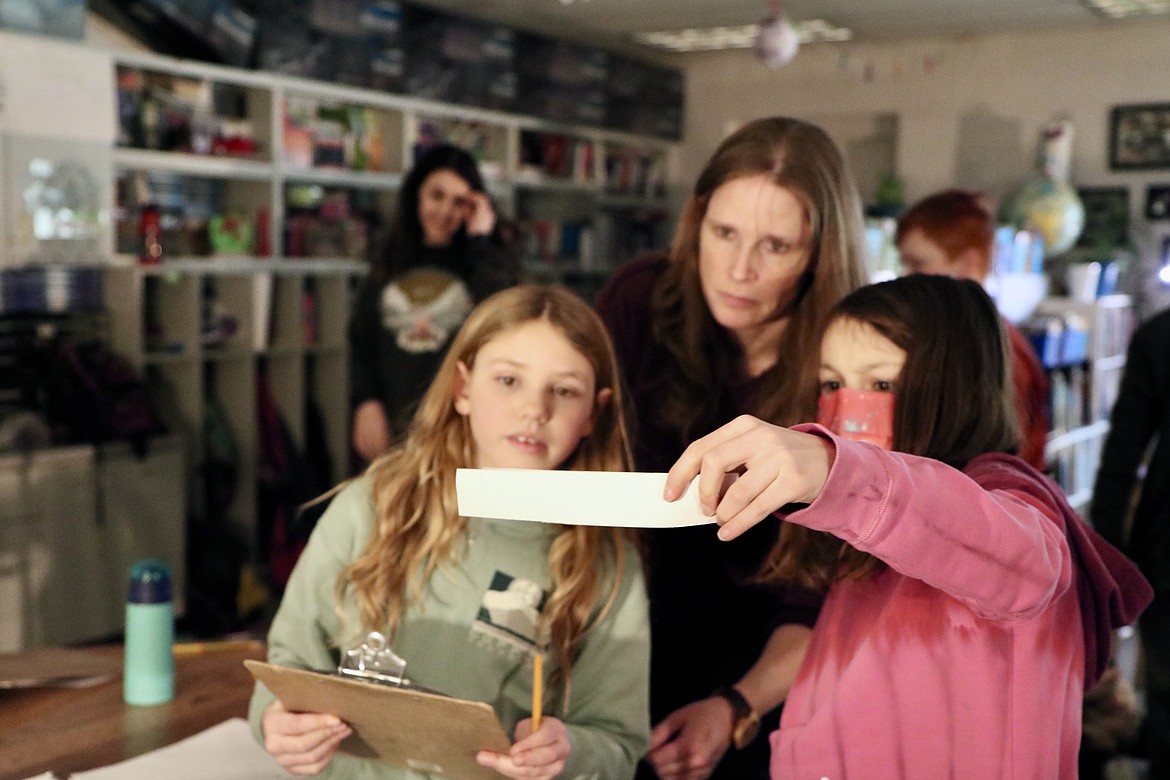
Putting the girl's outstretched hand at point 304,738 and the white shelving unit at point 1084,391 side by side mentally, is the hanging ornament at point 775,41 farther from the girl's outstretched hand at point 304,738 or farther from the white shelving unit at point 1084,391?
the girl's outstretched hand at point 304,738

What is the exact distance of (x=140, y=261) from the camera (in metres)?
4.64

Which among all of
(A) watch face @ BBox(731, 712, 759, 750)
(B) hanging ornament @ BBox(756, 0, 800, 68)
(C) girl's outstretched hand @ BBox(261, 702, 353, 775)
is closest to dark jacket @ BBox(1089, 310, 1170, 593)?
(A) watch face @ BBox(731, 712, 759, 750)

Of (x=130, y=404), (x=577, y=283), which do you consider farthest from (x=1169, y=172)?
(x=130, y=404)

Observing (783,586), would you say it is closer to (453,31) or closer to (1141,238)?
(453,31)

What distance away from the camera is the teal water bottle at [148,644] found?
1.58 meters

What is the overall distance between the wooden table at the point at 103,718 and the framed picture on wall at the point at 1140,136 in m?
6.49

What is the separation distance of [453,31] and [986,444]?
18.0 ft

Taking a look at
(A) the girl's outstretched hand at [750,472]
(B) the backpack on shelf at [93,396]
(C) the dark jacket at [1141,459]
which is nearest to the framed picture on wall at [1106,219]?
(C) the dark jacket at [1141,459]

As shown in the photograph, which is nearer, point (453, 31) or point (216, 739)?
point (216, 739)

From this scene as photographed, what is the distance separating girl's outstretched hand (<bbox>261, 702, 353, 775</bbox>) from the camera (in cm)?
125

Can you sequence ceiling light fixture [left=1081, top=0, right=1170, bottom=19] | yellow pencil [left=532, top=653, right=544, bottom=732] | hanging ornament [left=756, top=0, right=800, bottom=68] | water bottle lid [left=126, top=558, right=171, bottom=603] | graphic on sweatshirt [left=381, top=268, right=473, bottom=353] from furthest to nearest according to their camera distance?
ceiling light fixture [left=1081, top=0, right=1170, bottom=19] < hanging ornament [left=756, top=0, right=800, bottom=68] < graphic on sweatshirt [left=381, top=268, right=473, bottom=353] < water bottle lid [left=126, top=558, right=171, bottom=603] < yellow pencil [left=532, top=653, right=544, bottom=732]

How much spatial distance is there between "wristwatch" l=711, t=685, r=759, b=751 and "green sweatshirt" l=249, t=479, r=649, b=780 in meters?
0.18

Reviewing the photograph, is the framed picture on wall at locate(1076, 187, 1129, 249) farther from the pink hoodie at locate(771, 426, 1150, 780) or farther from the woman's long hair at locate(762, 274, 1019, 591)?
the pink hoodie at locate(771, 426, 1150, 780)

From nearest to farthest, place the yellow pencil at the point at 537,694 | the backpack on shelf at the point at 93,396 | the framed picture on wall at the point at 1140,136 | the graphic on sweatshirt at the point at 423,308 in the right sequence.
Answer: the yellow pencil at the point at 537,694
the graphic on sweatshirt at the point at 423,308
the backpack on shelf at the point at 93,396
the framed picture on wall at the point at 1140,136
